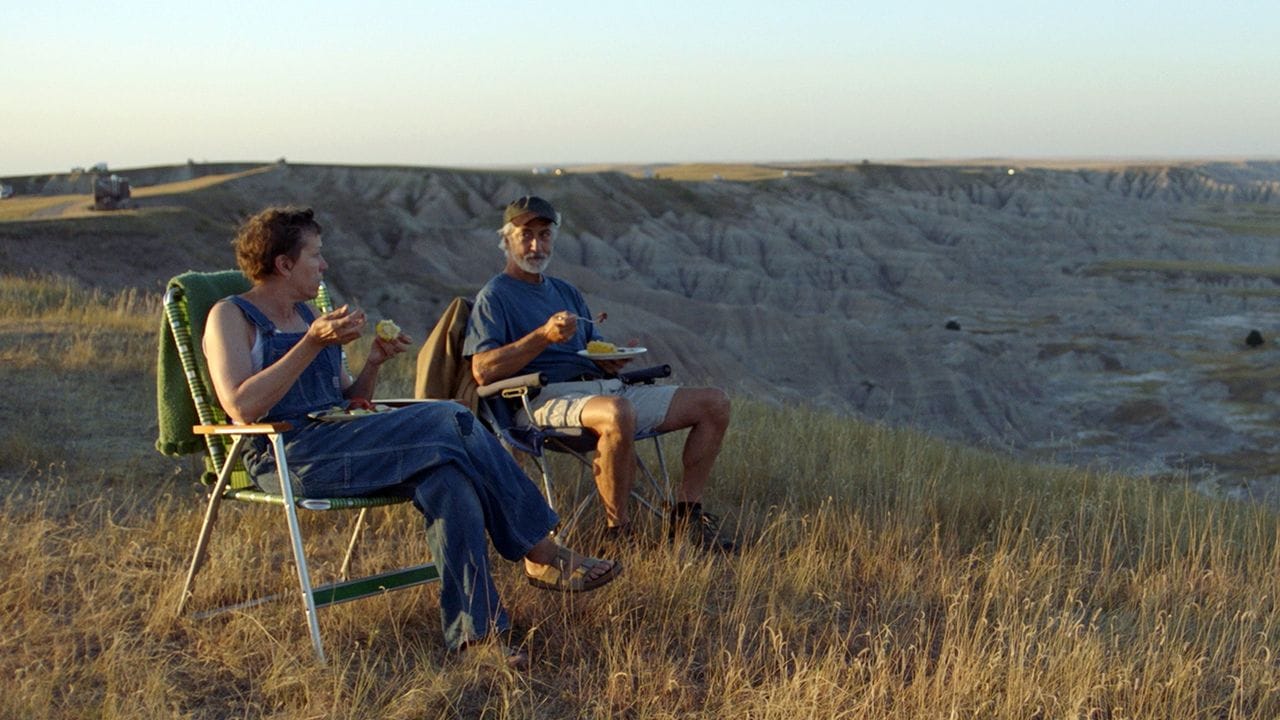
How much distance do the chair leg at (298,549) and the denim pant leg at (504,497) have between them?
535mm

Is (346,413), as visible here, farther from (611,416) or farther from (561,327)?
(611,416)

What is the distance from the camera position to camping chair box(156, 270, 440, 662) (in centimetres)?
387

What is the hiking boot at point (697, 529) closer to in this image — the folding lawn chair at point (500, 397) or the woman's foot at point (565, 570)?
the folding lawn chair at point (500, 397)

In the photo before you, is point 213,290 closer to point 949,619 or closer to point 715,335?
point 949,619

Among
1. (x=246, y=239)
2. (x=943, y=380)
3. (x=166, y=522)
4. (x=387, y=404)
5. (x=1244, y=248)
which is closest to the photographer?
(x=246, y=239)

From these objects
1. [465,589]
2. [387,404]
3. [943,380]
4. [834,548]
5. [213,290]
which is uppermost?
[213,290]

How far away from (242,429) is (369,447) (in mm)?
379

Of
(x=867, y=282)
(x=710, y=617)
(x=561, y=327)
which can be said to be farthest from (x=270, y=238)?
(x=867, y=282)

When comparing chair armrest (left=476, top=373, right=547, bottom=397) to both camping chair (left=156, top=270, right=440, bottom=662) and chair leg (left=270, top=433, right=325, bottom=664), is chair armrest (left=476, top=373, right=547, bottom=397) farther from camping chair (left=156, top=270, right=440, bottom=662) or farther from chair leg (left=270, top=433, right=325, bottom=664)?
chair leg (left=270, top=433, right=325, bottom=664)

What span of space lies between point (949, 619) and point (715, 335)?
36726 mm

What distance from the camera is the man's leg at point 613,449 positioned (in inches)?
190

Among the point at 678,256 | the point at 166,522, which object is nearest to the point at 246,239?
the point at 166,522

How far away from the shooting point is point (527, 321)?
532 centimetres

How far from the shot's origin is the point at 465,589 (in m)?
3.81
